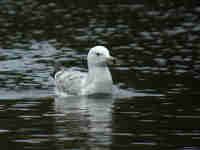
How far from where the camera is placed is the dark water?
42.7ft

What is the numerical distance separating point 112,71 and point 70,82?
3.16 metres

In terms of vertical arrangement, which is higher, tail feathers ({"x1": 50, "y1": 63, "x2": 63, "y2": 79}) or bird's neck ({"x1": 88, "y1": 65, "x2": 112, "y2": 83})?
bird's neck ({"x1": 88, "y1": 65, "x2": 112, "y2": 83})

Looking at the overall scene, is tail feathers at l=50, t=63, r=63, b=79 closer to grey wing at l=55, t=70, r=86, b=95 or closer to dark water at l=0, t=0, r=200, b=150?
dark water at l=0, t=0, r=200, b=150

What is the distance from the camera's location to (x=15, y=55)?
958 inches

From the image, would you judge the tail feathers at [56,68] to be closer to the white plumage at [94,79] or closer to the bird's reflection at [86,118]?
the white plumage at [94,79]

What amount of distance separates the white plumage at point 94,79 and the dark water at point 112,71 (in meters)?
0.34

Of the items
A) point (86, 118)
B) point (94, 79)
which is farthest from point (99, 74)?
point (86, 118)

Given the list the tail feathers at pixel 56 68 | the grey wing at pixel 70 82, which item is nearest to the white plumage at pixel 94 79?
the grey wing at pixel 70 82

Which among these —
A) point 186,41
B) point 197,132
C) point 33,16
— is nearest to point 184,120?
point 197,132

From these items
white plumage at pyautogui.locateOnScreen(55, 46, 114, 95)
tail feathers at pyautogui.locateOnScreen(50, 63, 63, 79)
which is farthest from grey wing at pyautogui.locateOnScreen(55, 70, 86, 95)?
tail feathers at pyautogui.locateOnScreen(50, 63, 63, 79)

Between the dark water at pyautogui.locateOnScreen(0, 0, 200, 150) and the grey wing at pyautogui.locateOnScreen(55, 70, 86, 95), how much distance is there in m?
0.43

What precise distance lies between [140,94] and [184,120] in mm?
3801

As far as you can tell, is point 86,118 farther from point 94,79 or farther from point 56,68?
point 56,68

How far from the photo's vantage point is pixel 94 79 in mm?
18234
